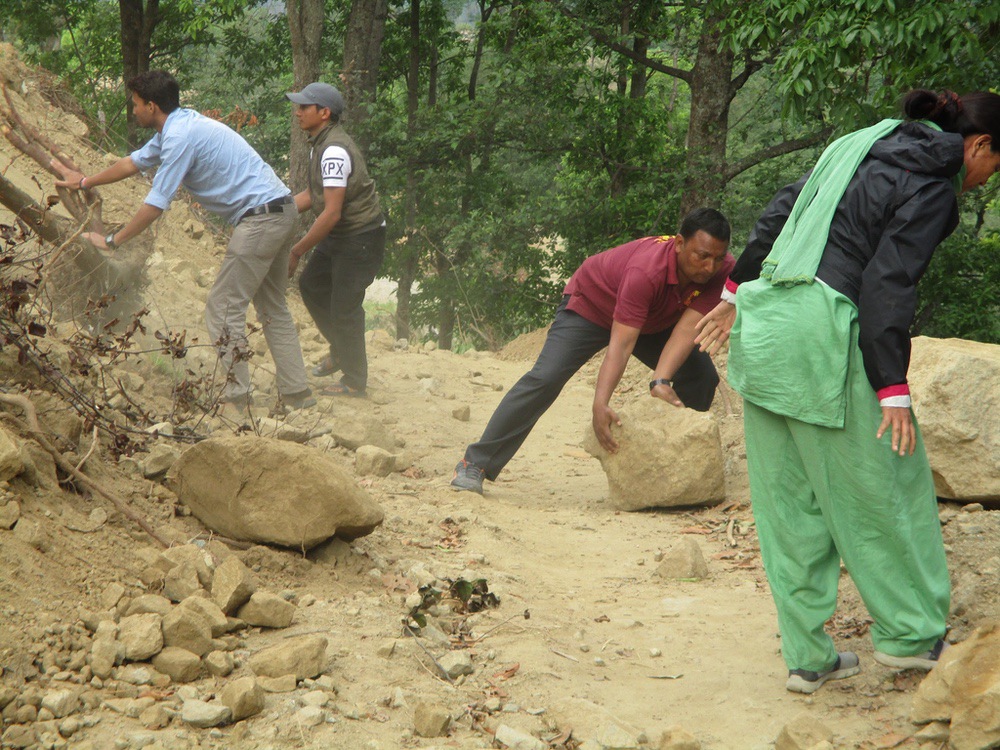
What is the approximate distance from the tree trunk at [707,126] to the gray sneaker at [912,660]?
8505mm

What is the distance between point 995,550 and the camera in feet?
12.4

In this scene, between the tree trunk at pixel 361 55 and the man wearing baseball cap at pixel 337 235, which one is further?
the tree trunk at pixel 361 55

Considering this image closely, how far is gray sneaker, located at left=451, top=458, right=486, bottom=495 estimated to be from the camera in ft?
18.3

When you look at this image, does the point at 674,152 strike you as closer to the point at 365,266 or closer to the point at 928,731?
the point at 365,266

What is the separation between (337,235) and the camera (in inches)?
277

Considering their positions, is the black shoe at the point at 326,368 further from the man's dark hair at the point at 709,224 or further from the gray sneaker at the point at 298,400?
the man's dark hair at the point at 709,224

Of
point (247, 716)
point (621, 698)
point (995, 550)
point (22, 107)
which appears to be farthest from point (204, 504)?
point (22, 107)

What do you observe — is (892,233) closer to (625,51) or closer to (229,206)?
(229,206)

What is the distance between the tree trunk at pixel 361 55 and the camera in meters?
11.8

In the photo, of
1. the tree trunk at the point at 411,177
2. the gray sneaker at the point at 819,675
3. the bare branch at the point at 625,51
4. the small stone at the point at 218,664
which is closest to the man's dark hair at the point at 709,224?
the gray sneaker at the point at 819,675

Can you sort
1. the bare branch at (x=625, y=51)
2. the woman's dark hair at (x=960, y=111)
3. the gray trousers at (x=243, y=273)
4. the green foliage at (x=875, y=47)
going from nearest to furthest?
the woman's dark hair at (x=960, y=111) < the green foliage at (x=875, y=47) < the gray trousers at (x=243, y=273) < the bare branch at (x=625, y=51)

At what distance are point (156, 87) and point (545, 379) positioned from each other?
2.68 meters

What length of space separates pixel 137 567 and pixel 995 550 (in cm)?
306

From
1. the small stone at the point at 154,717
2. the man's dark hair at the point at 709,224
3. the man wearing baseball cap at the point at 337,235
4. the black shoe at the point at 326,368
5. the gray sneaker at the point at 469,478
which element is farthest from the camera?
the black shoe at the point at 326,368
